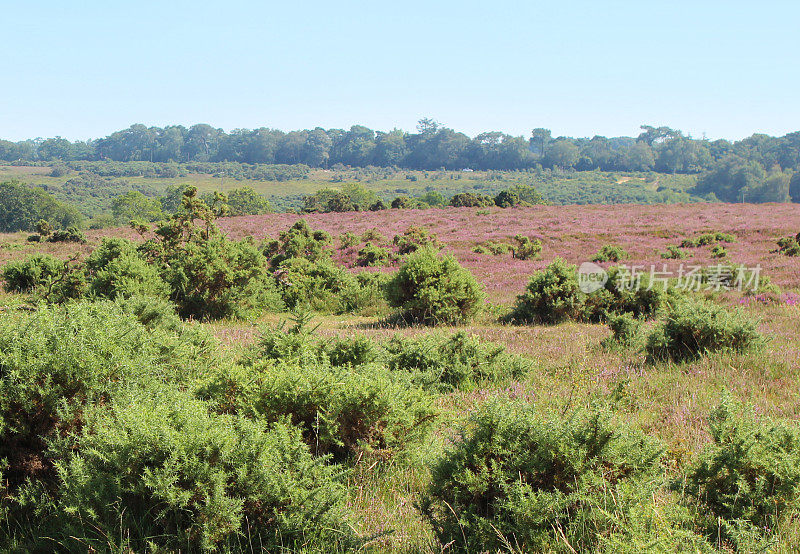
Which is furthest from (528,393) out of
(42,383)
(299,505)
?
(42,383)

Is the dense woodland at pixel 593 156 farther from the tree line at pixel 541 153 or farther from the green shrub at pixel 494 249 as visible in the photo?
the green shrub at pixel 494 249

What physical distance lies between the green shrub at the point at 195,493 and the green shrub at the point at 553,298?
931cm

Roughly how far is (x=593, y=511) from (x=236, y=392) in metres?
2.45

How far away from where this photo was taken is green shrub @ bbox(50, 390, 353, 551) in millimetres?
2426

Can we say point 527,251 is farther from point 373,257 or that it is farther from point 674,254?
point 373,257

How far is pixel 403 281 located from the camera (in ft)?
39.1

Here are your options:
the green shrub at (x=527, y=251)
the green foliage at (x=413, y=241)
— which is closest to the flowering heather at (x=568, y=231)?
the green shrub at (x=527, y=251)

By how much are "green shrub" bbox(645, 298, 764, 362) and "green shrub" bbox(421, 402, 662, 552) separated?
456cm

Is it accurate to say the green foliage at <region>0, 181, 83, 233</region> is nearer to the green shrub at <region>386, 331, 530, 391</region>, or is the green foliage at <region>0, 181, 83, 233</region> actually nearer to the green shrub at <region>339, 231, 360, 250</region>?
the green shrub at <region>339, 231, 360, 250</region>

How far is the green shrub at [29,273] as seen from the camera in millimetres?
16641

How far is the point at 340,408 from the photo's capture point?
338cm

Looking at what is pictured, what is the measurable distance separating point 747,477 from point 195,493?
274cm

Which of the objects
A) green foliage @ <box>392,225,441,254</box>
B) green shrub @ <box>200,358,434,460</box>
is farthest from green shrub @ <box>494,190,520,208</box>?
green shrub @ <box>200,358,434,460</box>

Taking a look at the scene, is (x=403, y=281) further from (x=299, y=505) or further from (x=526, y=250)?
(x=526, y=250)
